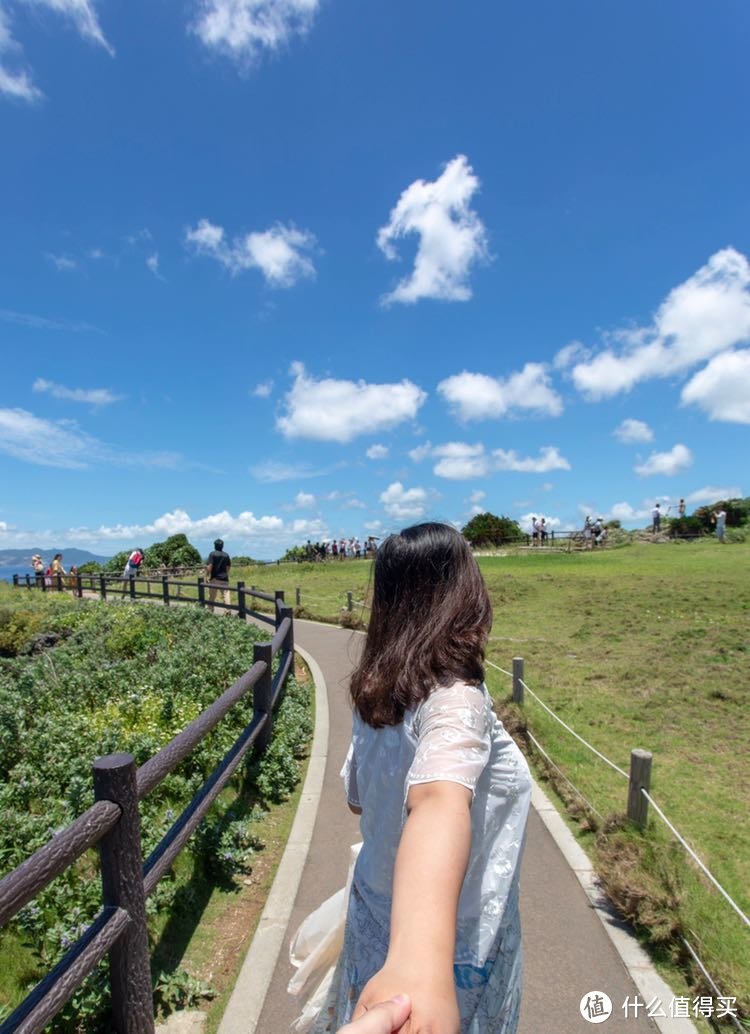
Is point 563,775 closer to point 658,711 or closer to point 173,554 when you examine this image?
point 658,711

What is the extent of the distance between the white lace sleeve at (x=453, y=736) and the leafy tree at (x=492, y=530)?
40937mm

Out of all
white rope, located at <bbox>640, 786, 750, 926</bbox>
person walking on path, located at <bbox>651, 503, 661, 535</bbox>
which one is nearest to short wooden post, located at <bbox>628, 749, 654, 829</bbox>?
white rope, located at <bbox>640, 786, 750, 926</bbox>

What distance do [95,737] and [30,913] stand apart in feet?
7.77

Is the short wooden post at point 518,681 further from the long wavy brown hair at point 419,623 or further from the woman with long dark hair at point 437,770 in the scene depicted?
the long wavy brown hair at point 419,623

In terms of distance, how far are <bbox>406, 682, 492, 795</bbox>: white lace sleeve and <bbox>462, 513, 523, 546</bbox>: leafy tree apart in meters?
40.9

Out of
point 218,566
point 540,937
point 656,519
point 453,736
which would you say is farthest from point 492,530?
point 453,736

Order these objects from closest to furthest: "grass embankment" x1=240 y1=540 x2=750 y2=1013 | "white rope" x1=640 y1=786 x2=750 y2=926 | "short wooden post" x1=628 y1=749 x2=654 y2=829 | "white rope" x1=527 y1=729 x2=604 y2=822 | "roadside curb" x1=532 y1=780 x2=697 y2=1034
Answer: "roadside curb" x1=532 y1=780 x2=697 y2=1034, "white rope" x1=640 y1=786 x2=750 y2=926, "grass embankment" x1=240 y1=540 x2=750 y2=1013, "short wooden post" x1=628 y1=749 x2=654 y2=829, "white rope" x1=527 y1=729 x2=604 y2=822

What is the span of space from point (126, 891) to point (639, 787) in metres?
3.49

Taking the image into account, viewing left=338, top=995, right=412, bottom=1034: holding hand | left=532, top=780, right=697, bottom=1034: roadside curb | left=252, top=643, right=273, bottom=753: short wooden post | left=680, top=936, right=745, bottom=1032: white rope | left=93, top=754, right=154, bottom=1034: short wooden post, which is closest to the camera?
left=338, top=995, right=412, bottom=1034: holding hand

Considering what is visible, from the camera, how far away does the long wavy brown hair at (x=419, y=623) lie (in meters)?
1.49

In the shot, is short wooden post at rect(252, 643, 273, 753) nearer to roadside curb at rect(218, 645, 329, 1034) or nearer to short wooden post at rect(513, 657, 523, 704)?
roadside curb at rect(218, 645, 329, 1034)

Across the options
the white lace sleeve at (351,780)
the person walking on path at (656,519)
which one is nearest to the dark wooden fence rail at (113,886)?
the white lace sleeve at (351,780)

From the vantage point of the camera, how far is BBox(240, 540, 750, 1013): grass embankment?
3.66 metres

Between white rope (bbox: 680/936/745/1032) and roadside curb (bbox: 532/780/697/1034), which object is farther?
roadside curb (bbox: 532/780/697/1034)
